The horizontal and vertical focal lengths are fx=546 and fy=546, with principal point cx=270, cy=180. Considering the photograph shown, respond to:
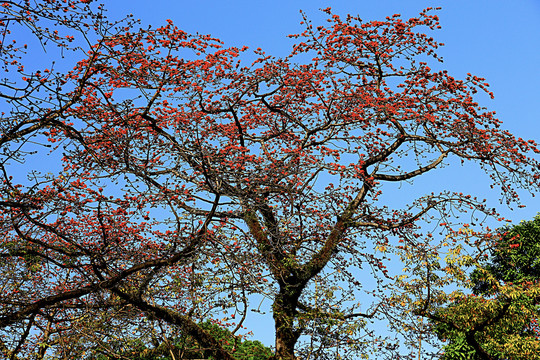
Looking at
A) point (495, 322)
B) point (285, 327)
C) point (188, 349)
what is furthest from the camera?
point (495, 322)

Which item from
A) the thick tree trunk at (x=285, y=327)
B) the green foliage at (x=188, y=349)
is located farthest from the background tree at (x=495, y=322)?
the green foliage at (x=188, y=349)

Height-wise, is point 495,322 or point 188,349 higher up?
point 495,322

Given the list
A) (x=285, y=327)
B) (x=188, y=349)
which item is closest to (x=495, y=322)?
(x=285, y=327)

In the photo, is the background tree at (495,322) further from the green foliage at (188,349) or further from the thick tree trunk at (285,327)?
the green foliage at (188,349)

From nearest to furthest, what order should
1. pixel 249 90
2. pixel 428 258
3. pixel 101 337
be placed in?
pixel 101 337 → pixel 249 90 → pixel 428 258

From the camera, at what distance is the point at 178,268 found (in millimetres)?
9883

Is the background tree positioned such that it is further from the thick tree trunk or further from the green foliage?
the green foliage

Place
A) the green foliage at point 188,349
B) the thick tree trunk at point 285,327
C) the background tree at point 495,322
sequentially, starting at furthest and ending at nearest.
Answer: the background tree at point 495,322
the thick tree trunk at point 285,327
the green foliage at point 188,349

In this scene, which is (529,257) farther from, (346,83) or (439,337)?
(346,83)

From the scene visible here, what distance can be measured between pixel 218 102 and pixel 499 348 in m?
8.27

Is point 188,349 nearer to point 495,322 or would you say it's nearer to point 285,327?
point 285,327

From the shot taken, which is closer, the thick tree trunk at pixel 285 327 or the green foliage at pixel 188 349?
the green foliage at pixel 188 349

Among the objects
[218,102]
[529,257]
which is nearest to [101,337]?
[218,102]

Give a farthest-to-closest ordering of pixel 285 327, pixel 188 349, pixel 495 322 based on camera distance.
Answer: pixel 495 322
pixel 285 327
pixel 188 349
